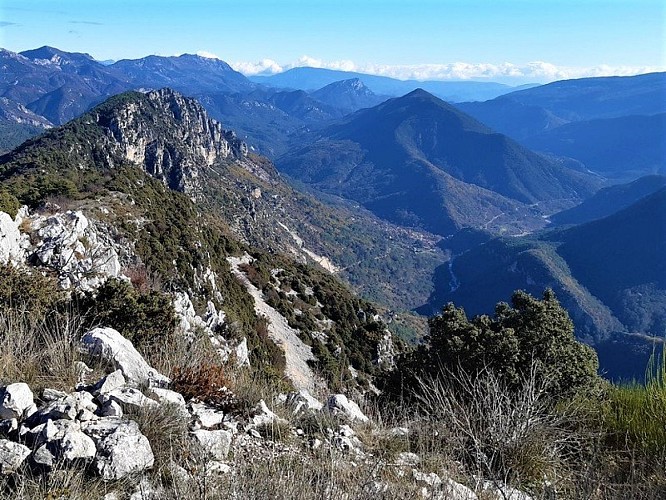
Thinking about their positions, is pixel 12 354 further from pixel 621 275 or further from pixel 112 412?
pixel 621 275

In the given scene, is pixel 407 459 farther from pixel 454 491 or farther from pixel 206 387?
pixel 206 387

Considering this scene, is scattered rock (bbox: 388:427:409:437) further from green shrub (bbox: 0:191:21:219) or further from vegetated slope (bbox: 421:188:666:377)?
vegetated slope (bbox: 421:188:666:377)

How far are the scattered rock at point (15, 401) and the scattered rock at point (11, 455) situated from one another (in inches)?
15.7

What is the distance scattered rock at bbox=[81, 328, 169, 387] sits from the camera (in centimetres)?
478

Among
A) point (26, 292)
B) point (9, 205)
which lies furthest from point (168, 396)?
point (9, 205)

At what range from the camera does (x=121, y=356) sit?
16.7 ft

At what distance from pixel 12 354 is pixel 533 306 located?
10914mm

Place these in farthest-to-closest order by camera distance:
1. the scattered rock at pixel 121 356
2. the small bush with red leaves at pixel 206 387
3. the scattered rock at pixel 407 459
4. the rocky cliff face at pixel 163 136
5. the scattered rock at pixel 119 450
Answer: the rocky cliff face at pixel 163 136 → the scattered rock at pixel 121 356 → the small bush with red leaves at pixel 206 387 → the scattered rock at pixel 407 459 → the scattered rock at pixel 119 450

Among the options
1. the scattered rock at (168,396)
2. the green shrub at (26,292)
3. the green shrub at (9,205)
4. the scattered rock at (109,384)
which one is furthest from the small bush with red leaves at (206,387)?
the green shrub at (9,205)

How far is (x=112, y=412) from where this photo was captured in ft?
12.3

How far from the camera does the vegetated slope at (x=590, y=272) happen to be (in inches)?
5271

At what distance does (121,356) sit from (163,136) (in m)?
138

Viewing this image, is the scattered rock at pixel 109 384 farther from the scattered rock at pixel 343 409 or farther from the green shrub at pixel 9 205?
the green shrub at pixel 9 205

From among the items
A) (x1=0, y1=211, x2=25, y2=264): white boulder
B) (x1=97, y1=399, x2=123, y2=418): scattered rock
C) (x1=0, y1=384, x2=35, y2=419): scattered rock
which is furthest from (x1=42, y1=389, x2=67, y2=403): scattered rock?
(x1=0, y1=211, x2=25, y2=264): white boulder
